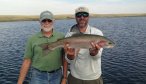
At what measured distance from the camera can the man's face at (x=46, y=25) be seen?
7594mm

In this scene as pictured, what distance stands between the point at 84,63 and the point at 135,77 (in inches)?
811

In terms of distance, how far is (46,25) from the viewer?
7582 mm

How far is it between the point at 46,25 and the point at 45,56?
1.02 m

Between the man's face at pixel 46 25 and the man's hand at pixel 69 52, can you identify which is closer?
the man's hand at pixel 69 52

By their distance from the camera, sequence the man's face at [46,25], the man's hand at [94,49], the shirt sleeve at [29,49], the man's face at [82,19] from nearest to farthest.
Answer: the man's hand at [94,49] → the man's face at [82,19] → the man's face at [46,25] → the shirt sleeve at [29,49]

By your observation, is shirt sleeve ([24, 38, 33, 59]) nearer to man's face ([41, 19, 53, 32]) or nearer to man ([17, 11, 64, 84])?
man ([17, 11, 64, 84])

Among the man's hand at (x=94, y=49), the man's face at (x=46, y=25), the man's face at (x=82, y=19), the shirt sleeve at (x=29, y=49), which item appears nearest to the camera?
the man's hand at (x=94, y=49)

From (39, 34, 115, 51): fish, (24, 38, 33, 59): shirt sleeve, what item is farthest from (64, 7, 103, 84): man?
(24, 38, 33, 59): shirt sleeve

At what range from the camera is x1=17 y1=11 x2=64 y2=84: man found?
25.1 feet

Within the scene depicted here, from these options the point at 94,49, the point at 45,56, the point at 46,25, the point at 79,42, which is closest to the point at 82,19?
the point at 79,42

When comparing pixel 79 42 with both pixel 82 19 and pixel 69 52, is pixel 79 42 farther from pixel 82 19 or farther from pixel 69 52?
pixel 82 19

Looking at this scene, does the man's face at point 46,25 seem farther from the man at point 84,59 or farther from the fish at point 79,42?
the man at point 84,59

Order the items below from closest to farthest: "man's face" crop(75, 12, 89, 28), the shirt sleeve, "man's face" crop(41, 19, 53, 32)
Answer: "man's face" crop(75, 12, 89, 28)
"man's face" crop(41, 19, 53, 32)
the shirt sleeve

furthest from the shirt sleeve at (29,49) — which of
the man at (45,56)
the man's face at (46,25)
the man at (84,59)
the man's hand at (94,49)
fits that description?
the man's hand at (94,49)
